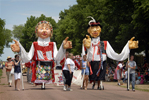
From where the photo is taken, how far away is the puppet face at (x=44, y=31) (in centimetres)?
1584

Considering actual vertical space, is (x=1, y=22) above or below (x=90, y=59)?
above

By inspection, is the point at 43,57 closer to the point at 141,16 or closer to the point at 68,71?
the point at 68,71

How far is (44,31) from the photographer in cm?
1584

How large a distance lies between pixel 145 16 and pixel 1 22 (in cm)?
3648

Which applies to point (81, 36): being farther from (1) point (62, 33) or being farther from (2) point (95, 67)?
(2) point (95, 67)

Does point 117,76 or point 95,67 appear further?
point 117,76

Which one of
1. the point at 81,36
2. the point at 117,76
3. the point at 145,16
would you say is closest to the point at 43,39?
the point at 117,76

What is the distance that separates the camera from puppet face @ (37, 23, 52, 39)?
15836 millimetres

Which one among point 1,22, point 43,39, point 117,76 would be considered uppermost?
point 1,22

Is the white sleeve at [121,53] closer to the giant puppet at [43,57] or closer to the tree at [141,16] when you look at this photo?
the giant puppet at [43,57]

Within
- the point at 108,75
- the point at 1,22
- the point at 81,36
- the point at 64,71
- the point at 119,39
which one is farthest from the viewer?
the point at 1,22

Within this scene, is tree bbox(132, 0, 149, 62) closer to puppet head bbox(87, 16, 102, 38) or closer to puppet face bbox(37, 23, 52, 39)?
puppet head bbox(87, 16, 102, 38)

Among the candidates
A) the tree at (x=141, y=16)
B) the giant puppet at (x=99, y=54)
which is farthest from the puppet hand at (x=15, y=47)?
the tree at (x=141, y=16)

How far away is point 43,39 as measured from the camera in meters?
15.9
